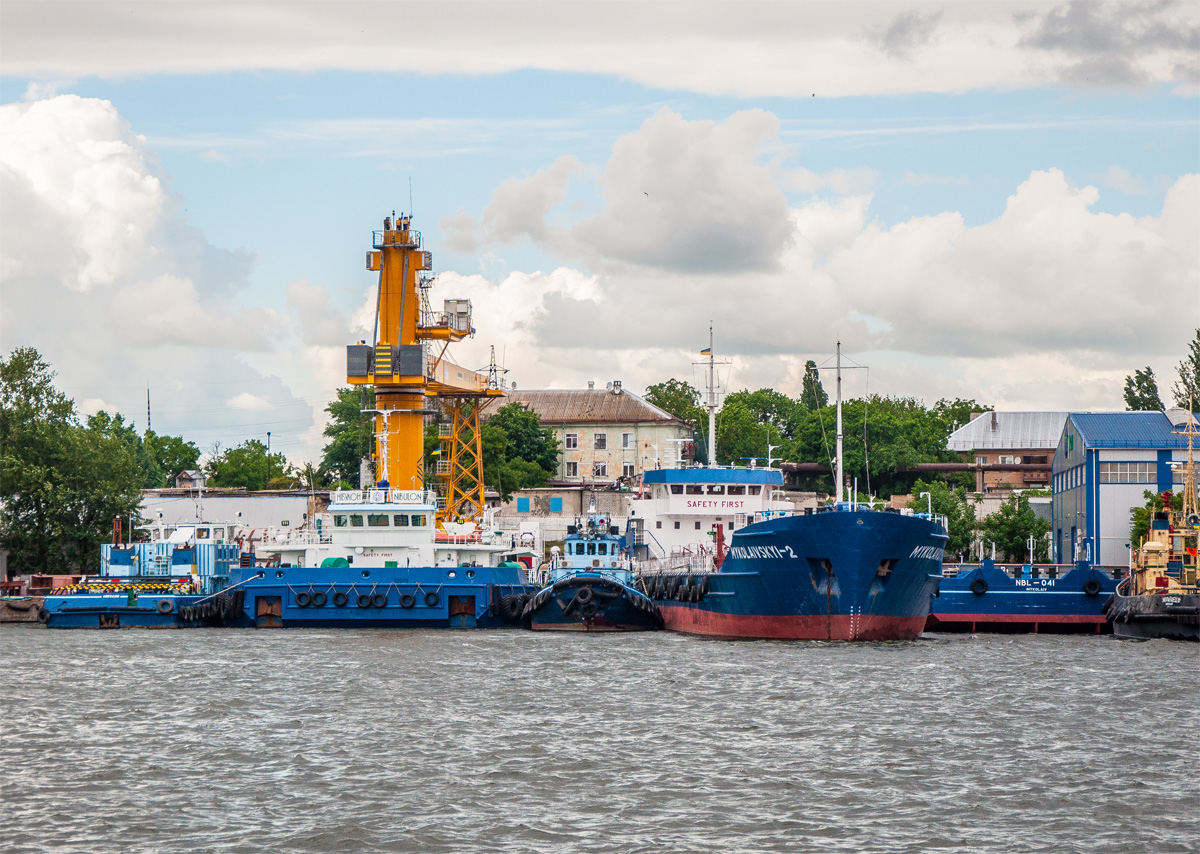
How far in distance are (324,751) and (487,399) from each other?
45069 millimetres

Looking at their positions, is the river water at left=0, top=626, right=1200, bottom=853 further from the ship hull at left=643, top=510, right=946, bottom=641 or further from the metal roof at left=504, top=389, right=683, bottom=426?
the metal roof at left=504, top=389, right=683, bottom=426

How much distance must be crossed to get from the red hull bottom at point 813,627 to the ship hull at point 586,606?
186 inches

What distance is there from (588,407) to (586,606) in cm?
6397

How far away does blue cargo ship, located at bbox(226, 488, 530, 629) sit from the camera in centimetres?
5322

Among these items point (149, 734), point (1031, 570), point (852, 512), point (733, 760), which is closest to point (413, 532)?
point (852, 512)

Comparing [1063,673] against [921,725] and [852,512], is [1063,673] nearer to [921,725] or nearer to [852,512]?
[852,512]

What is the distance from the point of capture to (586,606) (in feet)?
173

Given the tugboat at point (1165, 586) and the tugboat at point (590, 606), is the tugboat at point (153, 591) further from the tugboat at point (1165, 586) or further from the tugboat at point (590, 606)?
the tugboat at point (1165, 586)

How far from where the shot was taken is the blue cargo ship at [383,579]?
53219 millimetres

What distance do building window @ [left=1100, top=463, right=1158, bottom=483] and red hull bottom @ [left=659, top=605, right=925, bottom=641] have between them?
3058 centimetres

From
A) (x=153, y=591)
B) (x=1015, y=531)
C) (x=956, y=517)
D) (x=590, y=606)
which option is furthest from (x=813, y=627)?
(x=956, y=517)

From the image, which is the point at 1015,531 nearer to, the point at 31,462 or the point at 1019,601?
the point at 1019,601

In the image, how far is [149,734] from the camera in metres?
27.0

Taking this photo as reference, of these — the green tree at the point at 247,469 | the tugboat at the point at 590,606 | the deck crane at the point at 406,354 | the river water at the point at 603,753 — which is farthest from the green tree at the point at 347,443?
the river water at the point at 603,753
